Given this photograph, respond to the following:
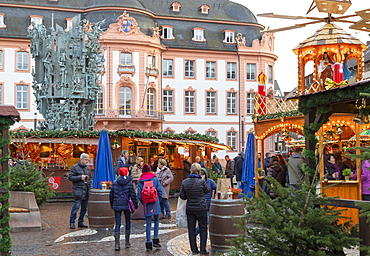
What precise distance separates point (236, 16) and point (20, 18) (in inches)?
761

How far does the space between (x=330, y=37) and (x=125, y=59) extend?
3094 centimetres

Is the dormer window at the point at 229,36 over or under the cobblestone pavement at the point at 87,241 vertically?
over

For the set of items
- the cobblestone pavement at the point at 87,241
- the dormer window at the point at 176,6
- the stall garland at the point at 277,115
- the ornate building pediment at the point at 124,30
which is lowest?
the cobblestone pavement at the point at 87,241

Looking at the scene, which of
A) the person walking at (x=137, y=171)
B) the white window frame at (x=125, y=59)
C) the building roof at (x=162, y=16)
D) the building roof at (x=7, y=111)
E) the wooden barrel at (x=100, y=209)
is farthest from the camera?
the building roof at (x=162, y=16)

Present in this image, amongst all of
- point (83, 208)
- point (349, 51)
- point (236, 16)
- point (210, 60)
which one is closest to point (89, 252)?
point (83, 208)

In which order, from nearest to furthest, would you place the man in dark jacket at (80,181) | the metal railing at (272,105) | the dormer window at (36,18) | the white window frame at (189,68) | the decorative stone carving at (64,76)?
the man in dark jacket at (80,181) < the metal railing at (272,105) < the decorative stone carving at (64,76) < the dormer window at (36,18) < the white window frame at (189,68)

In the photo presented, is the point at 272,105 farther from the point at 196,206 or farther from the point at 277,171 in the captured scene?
the point at 196,206

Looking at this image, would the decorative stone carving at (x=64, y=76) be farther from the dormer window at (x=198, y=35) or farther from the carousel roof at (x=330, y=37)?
the dormer window at (x=198, y=35)

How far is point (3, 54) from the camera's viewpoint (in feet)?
148

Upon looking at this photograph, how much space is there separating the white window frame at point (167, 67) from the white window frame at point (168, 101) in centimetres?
145

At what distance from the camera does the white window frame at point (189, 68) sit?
164ft

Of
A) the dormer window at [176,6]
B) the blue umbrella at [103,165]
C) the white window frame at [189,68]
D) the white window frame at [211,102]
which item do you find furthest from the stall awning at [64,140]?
the dormer window at [176,6]

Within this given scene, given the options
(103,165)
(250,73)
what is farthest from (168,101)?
(103,165)

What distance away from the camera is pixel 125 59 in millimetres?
45812
